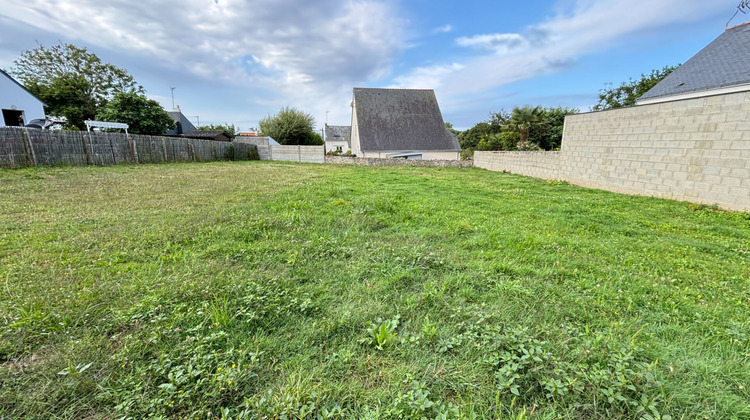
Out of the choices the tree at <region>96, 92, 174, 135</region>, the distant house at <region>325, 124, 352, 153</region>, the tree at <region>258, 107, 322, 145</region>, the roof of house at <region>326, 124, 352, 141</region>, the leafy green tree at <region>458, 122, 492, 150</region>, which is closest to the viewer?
the tree at <region>96, 92, 174, 135</region>

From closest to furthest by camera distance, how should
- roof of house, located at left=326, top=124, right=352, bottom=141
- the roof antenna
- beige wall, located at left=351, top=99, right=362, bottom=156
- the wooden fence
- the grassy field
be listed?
1. the grassy field
2. the wooden fence
3. the roof antenna
4. beige wall, located at left=351, top=99, right=362, bottom=156
5. roof of house, located at left=326, top=124, right=352, bottom=141

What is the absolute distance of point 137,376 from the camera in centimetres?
126

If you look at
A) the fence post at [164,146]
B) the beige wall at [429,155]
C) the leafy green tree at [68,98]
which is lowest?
the beige wall at [429,155]

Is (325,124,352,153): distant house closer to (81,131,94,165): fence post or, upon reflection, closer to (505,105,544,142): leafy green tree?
(505,105,544,142): leafy green tree

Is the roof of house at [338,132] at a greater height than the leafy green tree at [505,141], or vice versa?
the roof of house at [338,132]

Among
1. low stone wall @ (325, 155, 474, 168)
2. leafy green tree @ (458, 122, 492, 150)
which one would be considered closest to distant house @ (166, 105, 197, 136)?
low stone wall @ (325, 155, 474, 168)

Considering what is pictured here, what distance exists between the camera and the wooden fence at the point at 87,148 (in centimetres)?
786

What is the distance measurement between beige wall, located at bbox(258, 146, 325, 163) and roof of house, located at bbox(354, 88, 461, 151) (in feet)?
11.9

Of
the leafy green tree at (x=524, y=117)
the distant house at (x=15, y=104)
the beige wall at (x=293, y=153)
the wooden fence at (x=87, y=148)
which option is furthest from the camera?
the beige wall at (x=293, y=153)

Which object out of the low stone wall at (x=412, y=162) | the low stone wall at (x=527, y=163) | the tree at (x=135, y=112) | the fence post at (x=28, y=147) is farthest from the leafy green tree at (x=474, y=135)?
the fence post at (x=28, y=147)

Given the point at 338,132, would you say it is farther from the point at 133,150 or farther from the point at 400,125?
the point at 133,150

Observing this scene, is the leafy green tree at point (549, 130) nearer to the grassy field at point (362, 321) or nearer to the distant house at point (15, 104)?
the grassy field at point (362, 321)

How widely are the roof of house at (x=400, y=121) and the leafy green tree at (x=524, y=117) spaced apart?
199 inches

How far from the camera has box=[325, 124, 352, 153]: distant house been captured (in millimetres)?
33750
